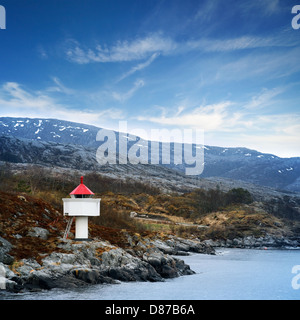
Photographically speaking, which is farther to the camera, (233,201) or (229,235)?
(233,201)

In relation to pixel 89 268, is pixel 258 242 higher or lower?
lower

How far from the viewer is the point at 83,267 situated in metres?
31.0

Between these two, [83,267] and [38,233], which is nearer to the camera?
[83,267]

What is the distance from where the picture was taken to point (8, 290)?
Result: 25641 mm

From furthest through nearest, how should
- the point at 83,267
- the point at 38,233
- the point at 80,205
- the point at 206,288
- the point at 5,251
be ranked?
the point at 38,233
the point at 206,288
the point at 80,205
the point at 83,267
the point at 5,251

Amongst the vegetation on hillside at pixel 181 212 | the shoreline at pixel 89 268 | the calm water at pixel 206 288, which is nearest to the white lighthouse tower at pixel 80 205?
the shoreline at pixel 89 268

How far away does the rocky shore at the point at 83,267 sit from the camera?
90.1 feet

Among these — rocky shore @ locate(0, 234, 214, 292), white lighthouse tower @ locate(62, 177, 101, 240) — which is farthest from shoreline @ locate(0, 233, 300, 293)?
white lighthouse tower @ locate(62, 177, 101, 240)

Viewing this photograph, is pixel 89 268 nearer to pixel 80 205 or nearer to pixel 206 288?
pixel 80 205

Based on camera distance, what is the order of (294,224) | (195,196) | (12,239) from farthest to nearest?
(195,196) → (294,224) → (12,239)

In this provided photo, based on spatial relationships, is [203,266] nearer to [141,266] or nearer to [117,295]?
[141,266]

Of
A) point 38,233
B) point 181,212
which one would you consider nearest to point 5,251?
point 38,233
